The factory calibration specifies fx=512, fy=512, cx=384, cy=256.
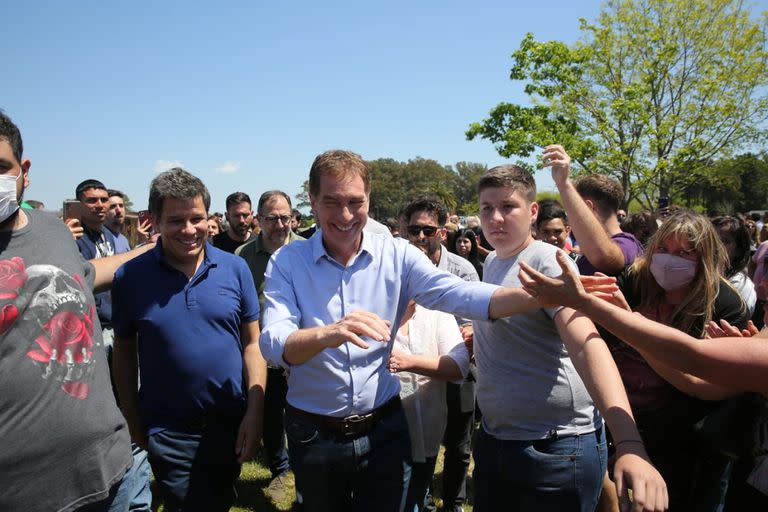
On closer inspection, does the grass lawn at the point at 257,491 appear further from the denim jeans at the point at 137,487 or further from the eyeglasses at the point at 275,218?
the eyeglasses at the point at 275,218

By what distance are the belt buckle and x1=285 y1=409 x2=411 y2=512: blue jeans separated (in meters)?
0.03

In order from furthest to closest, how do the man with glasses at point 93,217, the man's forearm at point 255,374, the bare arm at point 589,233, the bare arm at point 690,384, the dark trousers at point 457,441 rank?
the man with glasses at point 93,217
the dark trousers at point 457,441
the bare arm at point 589,233
the man's forearm at point 255,374
the bare arm at point 690,384

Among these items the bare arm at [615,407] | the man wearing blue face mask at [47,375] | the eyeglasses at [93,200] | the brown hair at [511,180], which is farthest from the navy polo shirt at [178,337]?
the eyeglasses at [93,200]

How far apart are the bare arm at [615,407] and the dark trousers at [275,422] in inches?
136

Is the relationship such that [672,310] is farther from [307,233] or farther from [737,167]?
[737,167]

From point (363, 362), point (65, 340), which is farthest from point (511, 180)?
point (65, 340)

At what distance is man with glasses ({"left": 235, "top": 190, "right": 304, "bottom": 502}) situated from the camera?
16.2 feet

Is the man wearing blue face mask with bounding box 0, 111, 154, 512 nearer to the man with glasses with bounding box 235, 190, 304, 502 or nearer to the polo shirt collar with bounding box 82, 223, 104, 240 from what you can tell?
the man with glasses with bounding box 235, 190, 304, 502

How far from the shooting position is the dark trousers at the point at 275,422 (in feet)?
16.3

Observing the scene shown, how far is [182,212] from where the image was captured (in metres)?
2.67

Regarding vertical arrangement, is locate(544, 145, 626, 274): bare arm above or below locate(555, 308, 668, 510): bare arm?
above

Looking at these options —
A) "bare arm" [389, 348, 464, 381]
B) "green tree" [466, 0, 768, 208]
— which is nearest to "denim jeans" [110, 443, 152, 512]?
"bare arm" [389, 348, 464, 381]

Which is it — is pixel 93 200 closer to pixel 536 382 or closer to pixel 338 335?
pixel 338 335

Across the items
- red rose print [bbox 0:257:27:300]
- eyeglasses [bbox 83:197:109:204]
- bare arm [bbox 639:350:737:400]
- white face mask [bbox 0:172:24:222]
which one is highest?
white face mask [bbox 0:172:24:222]
